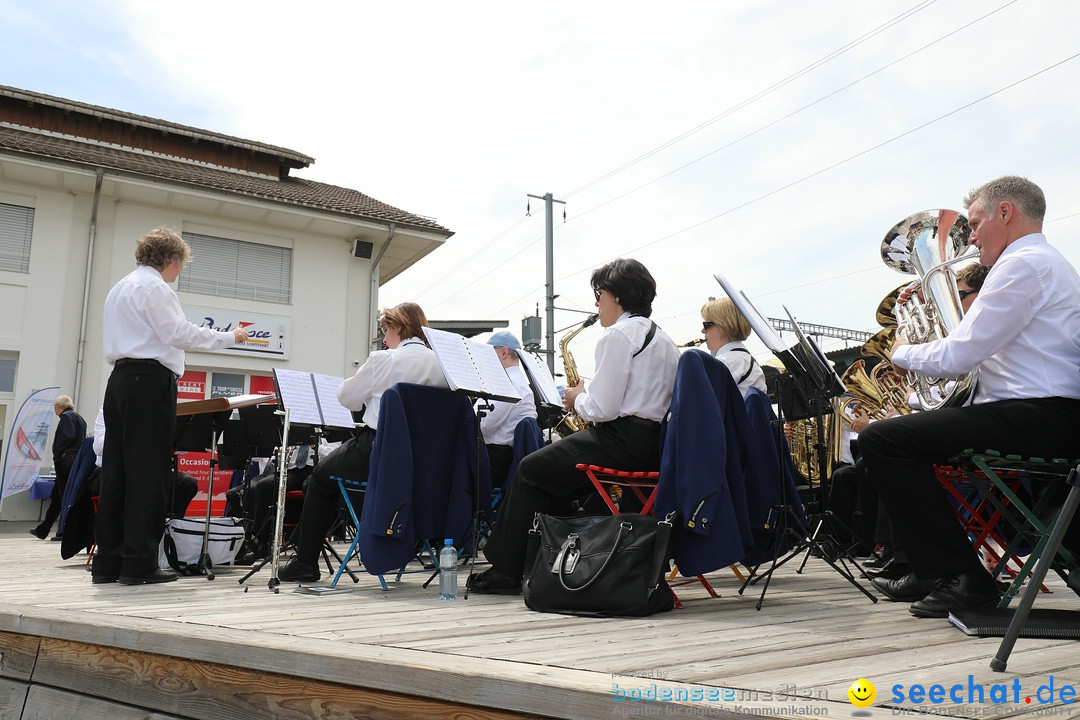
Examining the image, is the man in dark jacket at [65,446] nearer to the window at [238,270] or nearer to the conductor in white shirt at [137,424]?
the window at [238,270]

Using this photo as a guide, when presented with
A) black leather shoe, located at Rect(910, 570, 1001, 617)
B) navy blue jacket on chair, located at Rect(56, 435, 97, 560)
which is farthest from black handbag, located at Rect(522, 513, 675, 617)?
navy blue jacket on chair, located at Rect(56, 435, 97, 560)

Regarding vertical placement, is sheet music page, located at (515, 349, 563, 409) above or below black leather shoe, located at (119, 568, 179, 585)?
above

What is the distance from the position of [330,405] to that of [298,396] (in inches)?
14.8

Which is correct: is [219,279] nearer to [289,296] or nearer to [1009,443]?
[289,296]

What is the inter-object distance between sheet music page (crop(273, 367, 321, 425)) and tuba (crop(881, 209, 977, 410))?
3.23 m

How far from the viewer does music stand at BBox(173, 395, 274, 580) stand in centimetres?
504

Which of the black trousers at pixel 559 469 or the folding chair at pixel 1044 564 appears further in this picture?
the black trousers at pixel 559 469

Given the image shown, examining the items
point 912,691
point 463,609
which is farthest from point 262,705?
point 912,691

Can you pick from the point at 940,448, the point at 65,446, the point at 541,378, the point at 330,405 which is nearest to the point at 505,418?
the point at 541,378

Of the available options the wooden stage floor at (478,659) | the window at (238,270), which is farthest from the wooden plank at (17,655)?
the window at (238,270)

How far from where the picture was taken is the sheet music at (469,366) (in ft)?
13.1

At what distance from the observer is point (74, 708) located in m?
2.93

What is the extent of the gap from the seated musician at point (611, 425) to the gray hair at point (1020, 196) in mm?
1395

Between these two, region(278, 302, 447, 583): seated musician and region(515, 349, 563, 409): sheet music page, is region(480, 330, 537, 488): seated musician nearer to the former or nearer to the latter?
region(515, 349, 563, 409): sheet music page
